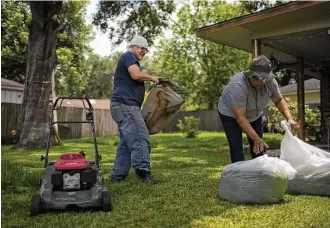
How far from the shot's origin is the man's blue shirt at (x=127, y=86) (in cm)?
485

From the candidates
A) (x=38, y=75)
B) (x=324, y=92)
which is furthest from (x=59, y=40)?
(x=324, y=92)

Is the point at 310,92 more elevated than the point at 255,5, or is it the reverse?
the point at 255,5

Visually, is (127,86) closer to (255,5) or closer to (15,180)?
(15,180)

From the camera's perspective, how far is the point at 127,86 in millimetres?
4898

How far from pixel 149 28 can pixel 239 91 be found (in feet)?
63.3

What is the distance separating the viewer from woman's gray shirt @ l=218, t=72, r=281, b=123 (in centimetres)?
416

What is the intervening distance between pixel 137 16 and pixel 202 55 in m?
10.7

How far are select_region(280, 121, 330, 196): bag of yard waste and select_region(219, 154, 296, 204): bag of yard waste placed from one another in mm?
282

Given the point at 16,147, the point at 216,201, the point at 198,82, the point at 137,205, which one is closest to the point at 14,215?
the point at 137,205

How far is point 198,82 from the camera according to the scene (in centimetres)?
3403

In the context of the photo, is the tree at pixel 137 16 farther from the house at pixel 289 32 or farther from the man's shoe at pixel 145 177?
the man's shoe at pixel 145 177

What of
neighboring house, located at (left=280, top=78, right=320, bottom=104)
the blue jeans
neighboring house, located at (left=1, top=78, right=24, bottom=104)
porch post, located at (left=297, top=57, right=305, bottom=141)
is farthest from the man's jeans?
neighboring house, located at (left=280, top=78, right=320, bottom=104)

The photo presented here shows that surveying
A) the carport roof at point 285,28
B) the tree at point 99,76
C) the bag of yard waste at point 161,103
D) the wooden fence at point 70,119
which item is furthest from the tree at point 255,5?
the tree at point 99,76

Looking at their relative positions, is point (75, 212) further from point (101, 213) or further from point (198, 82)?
point (198, 82)
